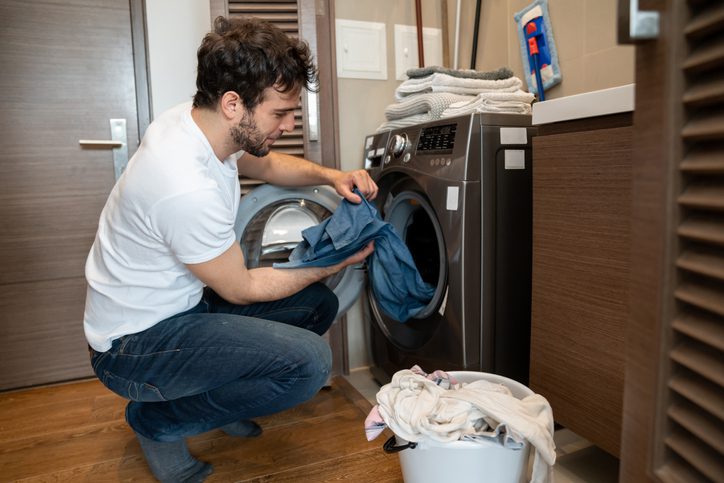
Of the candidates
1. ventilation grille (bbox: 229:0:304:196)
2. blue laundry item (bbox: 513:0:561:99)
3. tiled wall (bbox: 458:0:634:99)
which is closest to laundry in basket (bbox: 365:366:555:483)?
ventilation grille (bbox: 229:0:304:196)

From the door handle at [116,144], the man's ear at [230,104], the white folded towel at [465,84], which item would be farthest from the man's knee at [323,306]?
the door handle at [116,144]

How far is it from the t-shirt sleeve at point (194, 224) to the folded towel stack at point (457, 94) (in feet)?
2.61

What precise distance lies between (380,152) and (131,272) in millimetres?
935

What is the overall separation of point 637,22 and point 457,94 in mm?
1276

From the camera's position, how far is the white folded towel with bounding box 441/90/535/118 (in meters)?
1.58

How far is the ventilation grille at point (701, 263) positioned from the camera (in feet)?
1.40

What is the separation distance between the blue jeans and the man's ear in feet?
1.61

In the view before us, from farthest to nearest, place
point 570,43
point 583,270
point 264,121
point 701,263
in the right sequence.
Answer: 1. point 570,43
2. point 264,121
3. point 583,270
4. point 701,263

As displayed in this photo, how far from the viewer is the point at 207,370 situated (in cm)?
123

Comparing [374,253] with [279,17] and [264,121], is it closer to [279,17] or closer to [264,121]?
[264,121]

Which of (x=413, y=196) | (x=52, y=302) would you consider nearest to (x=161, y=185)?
(x=413, y=196)

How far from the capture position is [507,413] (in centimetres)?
106

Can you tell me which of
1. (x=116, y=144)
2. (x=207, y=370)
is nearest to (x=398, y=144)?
(x=207, y=370)

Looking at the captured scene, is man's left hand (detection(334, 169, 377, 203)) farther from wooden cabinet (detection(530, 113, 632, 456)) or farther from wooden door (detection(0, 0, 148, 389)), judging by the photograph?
wooden door (detection(0, 0, 148, 389))
